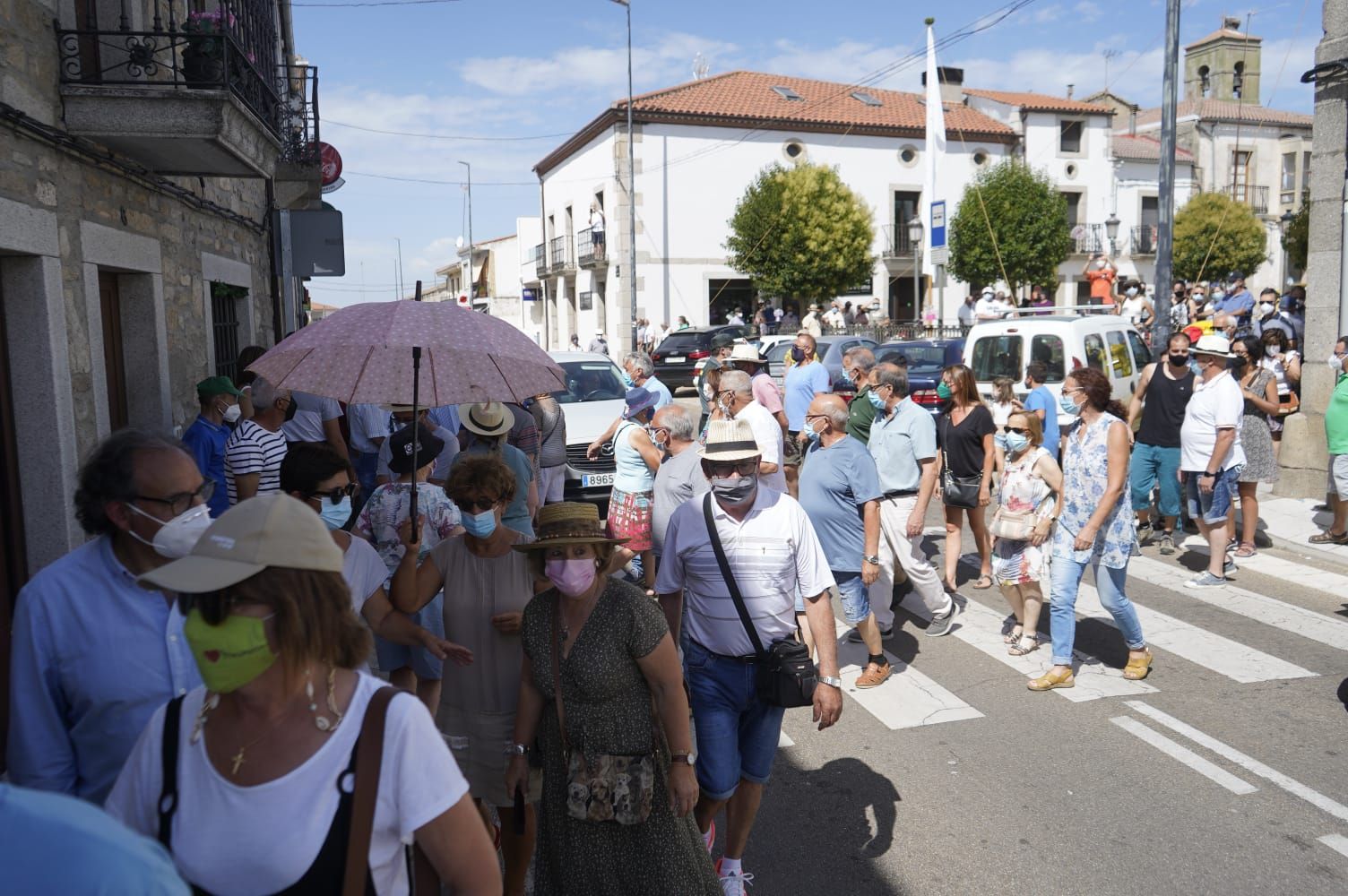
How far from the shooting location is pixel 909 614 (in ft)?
24.6

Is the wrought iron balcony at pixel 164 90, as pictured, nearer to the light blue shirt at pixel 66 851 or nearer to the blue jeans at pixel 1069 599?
the light blue shirt at pixel 66 851

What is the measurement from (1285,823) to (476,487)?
3.60 m

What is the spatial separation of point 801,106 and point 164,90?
36.5m

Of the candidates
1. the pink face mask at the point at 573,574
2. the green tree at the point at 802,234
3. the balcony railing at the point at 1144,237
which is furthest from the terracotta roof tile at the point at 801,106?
the pink face mask at the point at 573,574

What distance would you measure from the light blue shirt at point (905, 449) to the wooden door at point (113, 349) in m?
5.21

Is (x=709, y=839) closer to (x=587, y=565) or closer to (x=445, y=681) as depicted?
(x=445, y=681)

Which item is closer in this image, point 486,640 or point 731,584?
point 486,640

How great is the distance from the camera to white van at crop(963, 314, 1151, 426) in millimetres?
11883

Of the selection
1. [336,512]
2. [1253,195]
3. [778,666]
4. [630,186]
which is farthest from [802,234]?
[778,666]

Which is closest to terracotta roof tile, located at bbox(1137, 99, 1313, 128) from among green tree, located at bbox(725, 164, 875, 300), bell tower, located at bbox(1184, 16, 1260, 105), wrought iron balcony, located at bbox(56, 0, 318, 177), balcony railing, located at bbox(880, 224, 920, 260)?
bell tower, located at bbox(1184, 16, 1260, 105)

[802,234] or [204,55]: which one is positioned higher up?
[802,234]

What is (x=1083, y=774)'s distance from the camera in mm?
4730

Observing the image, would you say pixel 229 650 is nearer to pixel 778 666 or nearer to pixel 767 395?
pixel 778 666

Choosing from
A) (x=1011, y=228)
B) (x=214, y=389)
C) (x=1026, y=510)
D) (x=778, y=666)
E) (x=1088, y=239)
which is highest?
(x=1088, y=239)
